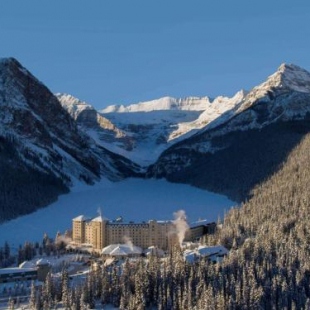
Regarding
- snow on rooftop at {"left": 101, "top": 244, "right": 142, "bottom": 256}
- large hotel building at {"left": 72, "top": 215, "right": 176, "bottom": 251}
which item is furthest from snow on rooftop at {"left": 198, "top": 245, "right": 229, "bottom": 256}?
large hotel building at {"left": 72, "top": 215, "right": 176, "bottom": 251}

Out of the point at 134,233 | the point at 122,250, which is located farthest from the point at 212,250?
the point at 134,233

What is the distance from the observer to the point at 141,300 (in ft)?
342

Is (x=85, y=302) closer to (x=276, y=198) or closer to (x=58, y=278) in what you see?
(x=58, y=278)

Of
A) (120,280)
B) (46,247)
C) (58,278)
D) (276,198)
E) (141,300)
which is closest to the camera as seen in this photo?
(141,300)

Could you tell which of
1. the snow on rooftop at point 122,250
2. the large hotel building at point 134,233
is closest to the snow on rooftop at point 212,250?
the snow on rooftop at point 122,250

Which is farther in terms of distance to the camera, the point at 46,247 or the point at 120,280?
the point at 46,247

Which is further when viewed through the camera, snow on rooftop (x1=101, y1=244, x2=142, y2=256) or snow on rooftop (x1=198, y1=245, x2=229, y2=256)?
snow on rooftop (x1=101, y1=244, x2=142, y2=256)

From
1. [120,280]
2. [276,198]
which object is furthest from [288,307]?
[276,198]

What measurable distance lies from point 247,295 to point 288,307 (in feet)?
24.8

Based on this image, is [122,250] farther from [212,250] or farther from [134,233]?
[212,250]

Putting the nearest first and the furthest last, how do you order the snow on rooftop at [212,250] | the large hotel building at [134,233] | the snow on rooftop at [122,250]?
the snow on rooftop at [212,250] < the snow on rooftop at [122,250] < the large hotel building at [134,233]

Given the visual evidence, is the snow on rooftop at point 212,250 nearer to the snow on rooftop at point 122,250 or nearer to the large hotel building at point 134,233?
the snow on rooftop at point 122,250

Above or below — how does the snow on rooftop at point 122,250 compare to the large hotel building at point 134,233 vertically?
below

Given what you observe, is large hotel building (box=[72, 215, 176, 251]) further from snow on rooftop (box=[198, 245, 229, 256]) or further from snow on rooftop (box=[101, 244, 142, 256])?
snow on rooftop (box=[198, 245, 229, 256])
